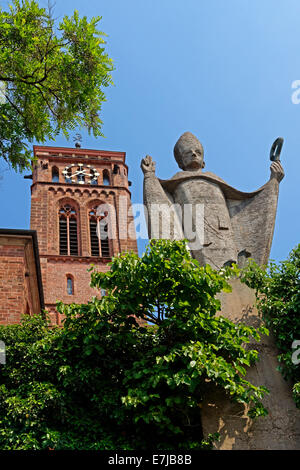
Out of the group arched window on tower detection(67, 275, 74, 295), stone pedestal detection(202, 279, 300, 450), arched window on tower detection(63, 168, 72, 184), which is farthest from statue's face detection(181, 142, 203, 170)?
arched window on tower detection(63, 168, 72, 184)

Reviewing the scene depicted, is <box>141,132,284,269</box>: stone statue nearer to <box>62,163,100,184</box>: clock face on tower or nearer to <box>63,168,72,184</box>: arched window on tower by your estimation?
<box>63,168,72,184</box>: arched window on tower

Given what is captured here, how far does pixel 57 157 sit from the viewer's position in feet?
190

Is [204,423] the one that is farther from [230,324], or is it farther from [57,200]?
[57,200]

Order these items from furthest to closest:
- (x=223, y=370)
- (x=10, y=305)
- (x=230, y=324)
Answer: (x=10, y=305) → (x=230, y=324) → (x=223, y=370)

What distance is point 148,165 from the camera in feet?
42.4

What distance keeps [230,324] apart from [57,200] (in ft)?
150

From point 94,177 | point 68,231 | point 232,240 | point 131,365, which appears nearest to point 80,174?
point 94,177

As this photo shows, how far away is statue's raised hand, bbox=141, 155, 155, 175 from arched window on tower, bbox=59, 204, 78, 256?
38886 millimetres

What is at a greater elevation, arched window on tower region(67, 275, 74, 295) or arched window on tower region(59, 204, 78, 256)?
arched window on tower region(59, 204, 78, 256)

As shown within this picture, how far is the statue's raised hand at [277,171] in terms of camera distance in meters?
12.9

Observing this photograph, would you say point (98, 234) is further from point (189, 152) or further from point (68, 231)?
point (189, 152)

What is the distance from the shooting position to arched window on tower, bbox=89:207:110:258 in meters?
52.3

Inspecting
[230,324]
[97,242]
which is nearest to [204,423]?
[230,324]

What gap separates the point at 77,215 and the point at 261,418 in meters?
45.7
